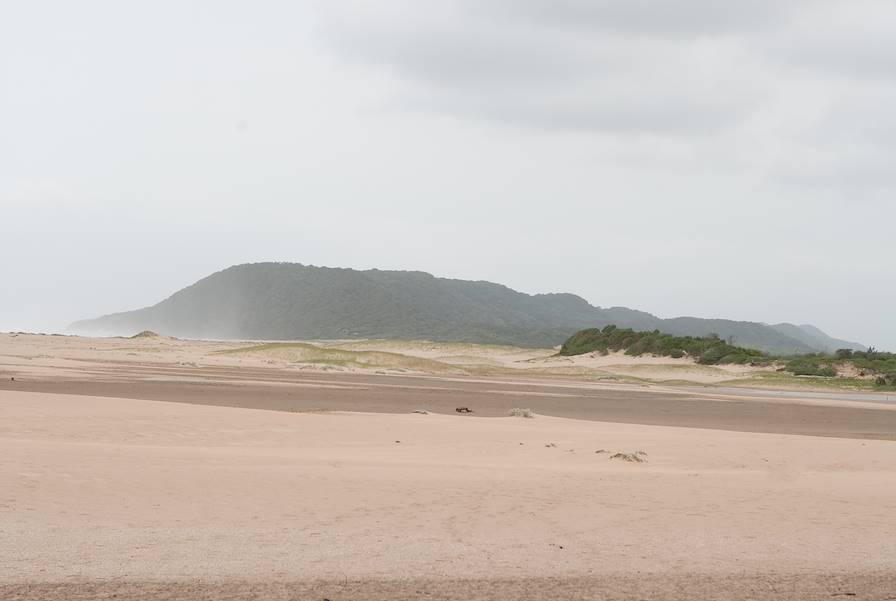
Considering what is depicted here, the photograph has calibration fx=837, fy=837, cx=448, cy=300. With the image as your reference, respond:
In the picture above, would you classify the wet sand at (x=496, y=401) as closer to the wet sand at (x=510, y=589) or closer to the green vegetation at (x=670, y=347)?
the wet sand at (x=510, y=589)

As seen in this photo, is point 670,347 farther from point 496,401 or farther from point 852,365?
point 496,401

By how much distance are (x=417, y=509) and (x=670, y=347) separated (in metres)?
57.5

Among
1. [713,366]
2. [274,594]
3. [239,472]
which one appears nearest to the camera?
[274,594]

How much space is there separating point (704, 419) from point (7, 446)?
20.1 metres

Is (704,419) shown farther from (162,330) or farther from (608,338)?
(162,330)

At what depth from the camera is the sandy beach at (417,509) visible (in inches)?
292

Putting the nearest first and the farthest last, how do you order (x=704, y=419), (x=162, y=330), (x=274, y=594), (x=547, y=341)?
1. (x=274, y=594)
2. (x=704, y=419)
3. (x=547, y=341)
4. (x=162, y=330)

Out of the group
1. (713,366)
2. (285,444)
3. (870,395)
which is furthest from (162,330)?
(285,444)

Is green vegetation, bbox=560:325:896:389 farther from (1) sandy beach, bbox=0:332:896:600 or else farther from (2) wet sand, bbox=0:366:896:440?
(1) sandy beach, bbox=0:332:896:600

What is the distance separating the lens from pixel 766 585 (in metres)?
7.62

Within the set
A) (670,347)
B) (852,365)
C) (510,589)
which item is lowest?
(510,589)

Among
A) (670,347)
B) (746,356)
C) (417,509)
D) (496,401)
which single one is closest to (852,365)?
(746,356)

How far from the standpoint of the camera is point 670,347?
2559 inches

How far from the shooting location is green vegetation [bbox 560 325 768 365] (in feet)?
201
